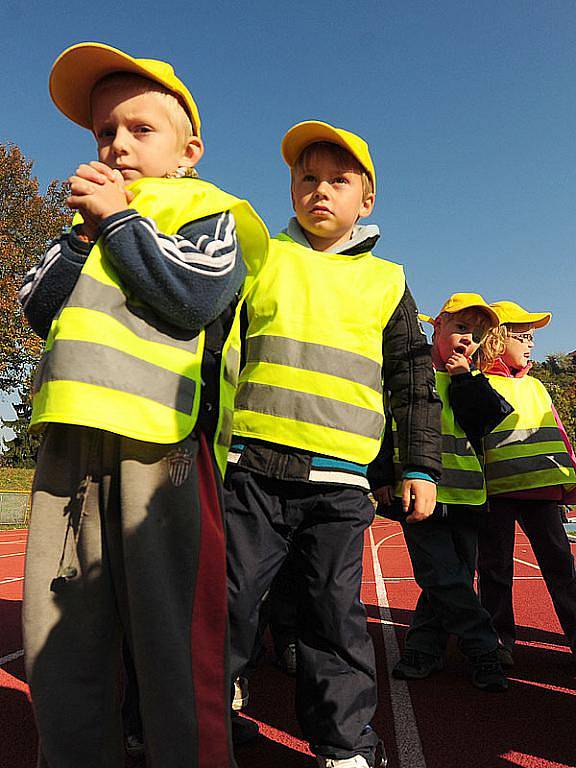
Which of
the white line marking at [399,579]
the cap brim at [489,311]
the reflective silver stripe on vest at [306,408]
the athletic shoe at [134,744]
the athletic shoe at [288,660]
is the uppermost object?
the cap brim at [489,311]

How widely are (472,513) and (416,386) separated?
1.52 metres

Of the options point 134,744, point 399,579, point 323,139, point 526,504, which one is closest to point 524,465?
point 526,504

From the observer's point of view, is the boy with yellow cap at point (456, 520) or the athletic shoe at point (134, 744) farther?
the boy with yellow cap at point (456, 520)

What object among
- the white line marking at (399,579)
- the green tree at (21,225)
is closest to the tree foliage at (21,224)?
the green tree at (21,225)

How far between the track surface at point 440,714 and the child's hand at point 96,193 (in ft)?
6.09

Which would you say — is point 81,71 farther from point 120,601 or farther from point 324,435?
point 120,601

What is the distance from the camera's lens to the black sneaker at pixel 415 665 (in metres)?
3.52

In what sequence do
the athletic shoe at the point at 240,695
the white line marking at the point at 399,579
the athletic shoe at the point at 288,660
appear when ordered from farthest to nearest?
the white line marking at the point at 399,579, the athletic shoe at the point at 288,660, the athletic shoe at the point at 240,695

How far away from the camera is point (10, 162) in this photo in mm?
29812

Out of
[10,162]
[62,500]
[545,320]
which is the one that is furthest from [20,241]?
[62,500]

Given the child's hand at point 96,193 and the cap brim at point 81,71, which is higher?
the cap brim at point 81,71

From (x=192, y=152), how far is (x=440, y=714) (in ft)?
7.99

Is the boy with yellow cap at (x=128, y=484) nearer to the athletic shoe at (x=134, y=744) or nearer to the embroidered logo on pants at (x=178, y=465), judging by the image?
the embroidered logo on pants at (x=178, y=465)

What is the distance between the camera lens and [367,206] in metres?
2.74
